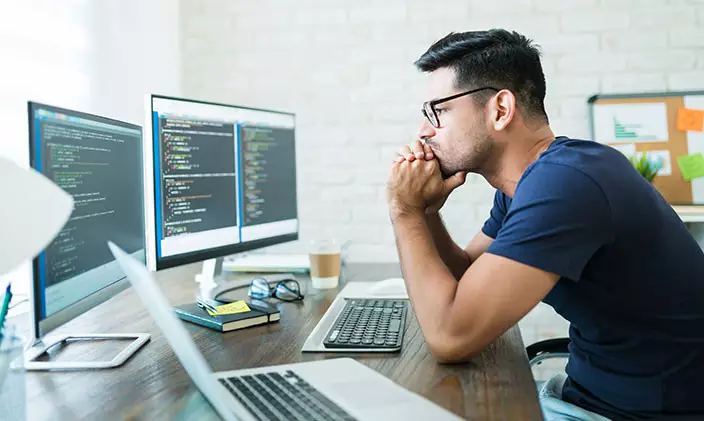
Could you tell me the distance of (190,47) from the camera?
2582 mm

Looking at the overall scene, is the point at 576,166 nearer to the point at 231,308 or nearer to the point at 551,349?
the point at 551,349

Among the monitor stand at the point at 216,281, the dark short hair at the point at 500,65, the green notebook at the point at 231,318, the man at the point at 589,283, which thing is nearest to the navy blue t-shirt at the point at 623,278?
the man at the point at 589,283

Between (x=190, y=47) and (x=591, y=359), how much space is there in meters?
2.06

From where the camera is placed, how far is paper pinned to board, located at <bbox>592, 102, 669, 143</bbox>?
2322 millimetres

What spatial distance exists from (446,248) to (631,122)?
1.25 meters

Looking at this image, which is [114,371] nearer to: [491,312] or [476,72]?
[491,312]

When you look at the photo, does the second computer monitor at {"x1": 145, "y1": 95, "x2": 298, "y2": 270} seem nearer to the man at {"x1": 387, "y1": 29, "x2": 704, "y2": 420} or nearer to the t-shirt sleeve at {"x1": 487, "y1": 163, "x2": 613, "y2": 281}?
the man at {"x1": 387, "y1": 29, "x2": 704, "y2": 420}

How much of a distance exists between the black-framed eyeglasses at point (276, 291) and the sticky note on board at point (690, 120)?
5.30ft

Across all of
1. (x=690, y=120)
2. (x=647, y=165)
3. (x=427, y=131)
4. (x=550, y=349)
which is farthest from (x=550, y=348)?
(x=690, y=120)

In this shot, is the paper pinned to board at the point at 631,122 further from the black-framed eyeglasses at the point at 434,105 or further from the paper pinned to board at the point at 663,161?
the black-framed eyeglasses at the point at 434,105

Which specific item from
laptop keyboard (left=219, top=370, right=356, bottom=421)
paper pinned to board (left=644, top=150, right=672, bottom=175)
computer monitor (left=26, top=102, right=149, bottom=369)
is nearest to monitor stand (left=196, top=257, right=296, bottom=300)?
computer monitor (left=26, top=102, right=149, bottom=369)

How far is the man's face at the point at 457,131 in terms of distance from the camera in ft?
4.11

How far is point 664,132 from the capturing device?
232 centimetres

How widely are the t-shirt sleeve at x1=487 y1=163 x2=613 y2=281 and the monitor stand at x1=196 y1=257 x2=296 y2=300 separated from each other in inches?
32.1
